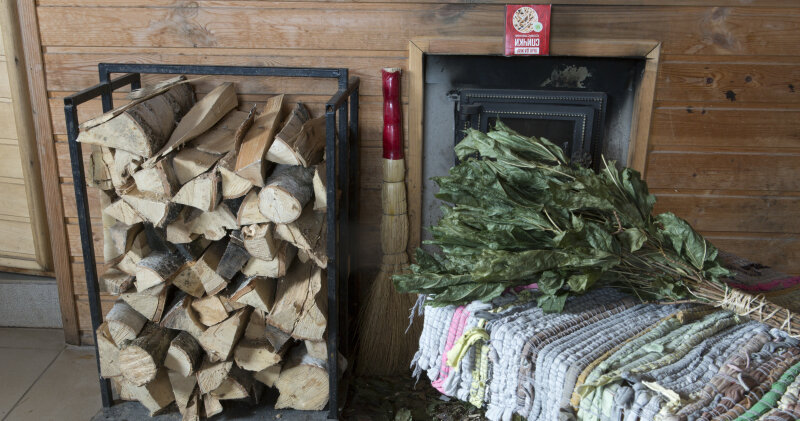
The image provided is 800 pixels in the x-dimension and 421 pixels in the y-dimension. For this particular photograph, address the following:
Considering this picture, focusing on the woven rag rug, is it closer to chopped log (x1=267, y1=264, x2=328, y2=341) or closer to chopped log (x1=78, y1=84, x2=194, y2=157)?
chopped log (x1=267, y1=264, x2=328, y2=341)

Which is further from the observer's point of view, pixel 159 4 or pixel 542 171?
pixel 159 4

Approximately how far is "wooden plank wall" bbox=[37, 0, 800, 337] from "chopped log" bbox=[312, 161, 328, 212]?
0.45 metres

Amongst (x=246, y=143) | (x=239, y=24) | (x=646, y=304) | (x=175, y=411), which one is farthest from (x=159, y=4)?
(x=646, y=304)

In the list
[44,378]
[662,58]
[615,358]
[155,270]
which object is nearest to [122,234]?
[155,270]

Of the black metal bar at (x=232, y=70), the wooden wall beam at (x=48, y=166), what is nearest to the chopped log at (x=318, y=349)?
the black metal bar at (x=232, y=70)

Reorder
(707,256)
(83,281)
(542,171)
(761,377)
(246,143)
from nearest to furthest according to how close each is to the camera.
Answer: (761,377) < (707,256) < (542,171) < (246,143) < (83,281)

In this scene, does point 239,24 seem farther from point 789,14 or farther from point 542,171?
point 789,14

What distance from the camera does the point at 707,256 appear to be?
1691 mm

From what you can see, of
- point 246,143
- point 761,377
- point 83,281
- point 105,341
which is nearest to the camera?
point 761,377

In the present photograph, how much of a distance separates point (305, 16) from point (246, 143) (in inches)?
24.9

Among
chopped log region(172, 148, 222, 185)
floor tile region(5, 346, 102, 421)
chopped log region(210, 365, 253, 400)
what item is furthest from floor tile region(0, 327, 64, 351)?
chopped log region(172, 148, 222, 185)

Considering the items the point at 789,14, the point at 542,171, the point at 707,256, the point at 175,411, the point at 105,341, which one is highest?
the point at 789,14

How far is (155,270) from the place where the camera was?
2412mm

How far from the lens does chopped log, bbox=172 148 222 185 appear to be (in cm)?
235
